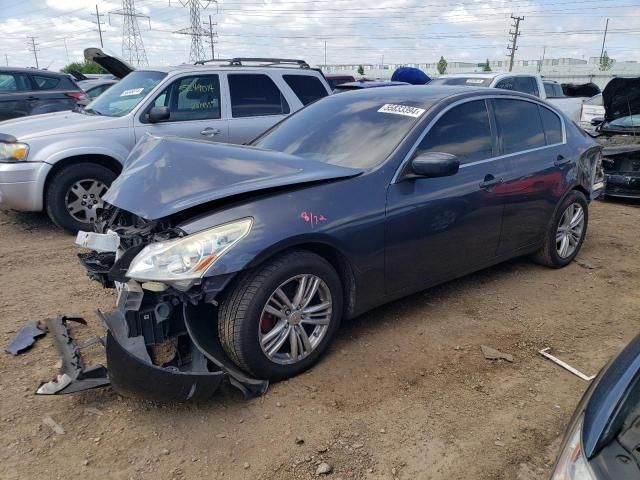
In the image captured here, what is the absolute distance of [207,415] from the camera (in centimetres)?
282

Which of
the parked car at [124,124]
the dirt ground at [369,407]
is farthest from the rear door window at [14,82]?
the dirt ground at [369,407]

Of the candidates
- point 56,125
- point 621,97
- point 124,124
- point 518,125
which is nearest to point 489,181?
point 518,125

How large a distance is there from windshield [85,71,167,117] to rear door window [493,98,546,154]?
4.00m

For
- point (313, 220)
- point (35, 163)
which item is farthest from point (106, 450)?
point (35, 163)

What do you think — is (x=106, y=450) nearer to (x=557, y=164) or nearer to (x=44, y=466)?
(x=44, y=466)

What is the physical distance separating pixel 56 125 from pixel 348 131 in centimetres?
384

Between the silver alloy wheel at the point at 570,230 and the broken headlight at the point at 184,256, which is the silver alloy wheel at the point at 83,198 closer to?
the broken headlight at the point at 184,256

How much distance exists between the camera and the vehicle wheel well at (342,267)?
3166mm

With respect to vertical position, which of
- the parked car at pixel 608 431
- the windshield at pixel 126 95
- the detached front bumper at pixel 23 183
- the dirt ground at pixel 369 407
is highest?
the windshield at pixel 126 95

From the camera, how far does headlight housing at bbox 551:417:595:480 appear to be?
142 cm

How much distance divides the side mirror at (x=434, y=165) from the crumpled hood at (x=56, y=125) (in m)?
3.95

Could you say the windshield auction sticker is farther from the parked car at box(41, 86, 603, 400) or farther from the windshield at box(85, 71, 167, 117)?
the windshield at box(85, 71, 167, 117)

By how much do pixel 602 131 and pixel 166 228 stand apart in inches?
322

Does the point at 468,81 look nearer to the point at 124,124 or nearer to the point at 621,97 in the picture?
the point at 621,97
